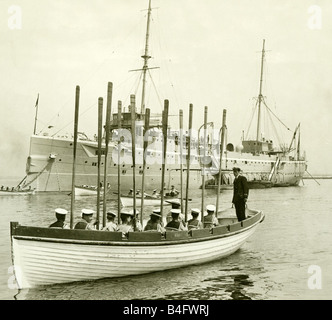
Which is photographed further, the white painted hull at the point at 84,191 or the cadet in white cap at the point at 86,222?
the white painted hull at the point at 84,191

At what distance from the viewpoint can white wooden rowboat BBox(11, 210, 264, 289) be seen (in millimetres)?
10664

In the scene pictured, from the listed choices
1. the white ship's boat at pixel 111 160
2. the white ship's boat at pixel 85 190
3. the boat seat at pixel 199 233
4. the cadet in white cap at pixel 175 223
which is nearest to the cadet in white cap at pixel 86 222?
the cadet in white cap at pixel 175 223

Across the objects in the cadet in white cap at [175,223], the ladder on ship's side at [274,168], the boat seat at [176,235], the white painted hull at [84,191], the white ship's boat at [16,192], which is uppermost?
the ladder on ship's side at [274,168]

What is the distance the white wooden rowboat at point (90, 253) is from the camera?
10664 mm

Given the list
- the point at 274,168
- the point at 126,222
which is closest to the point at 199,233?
the point at 126,222

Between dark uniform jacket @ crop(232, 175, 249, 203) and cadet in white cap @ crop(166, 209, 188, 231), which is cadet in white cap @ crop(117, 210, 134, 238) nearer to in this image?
cadet in white cap @ crop(166, 209, 188, 231)

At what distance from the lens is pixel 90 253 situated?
1130cm

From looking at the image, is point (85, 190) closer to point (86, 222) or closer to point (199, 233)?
point (199, 233)

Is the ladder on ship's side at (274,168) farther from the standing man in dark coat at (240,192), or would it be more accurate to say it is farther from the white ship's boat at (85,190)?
the standing man in dark coat at (240,192)

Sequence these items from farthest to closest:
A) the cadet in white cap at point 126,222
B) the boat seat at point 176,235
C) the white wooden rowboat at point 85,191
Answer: the white wooden rowboat at point 85,191 → the cadet in white cap at point 126,222 → the boat seat at point 176,235

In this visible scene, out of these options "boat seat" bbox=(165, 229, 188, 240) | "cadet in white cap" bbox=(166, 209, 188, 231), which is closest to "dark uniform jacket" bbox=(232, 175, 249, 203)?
"cadet in white cap" bbox=(166, 209, 188, 231)

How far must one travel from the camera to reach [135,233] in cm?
1194
